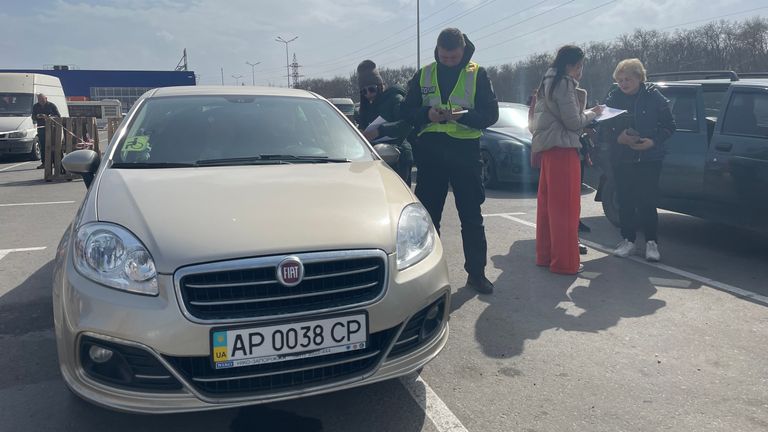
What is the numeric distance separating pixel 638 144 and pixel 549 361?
289 centimetres

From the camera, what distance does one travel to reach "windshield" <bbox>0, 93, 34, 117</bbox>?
54.9 ft

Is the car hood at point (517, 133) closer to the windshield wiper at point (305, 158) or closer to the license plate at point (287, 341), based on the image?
the windshield wiper at point (305, 158)

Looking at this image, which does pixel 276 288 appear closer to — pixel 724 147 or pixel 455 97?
pixel 455 97

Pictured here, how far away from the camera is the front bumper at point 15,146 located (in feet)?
51.1

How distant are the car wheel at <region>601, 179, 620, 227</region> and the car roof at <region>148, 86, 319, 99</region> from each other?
3980 mm

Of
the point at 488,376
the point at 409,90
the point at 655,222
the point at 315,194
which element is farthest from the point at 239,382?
the point at 655,222

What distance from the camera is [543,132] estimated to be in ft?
17.0

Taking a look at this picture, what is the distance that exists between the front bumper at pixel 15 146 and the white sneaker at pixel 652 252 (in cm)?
1564

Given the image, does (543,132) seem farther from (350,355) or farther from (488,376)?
(350,355)

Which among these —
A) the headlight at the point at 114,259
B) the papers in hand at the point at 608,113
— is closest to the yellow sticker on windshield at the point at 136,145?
the headlight at the point at 114,259

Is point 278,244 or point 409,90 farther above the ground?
point 409,90

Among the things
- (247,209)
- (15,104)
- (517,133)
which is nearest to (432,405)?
(247,209)

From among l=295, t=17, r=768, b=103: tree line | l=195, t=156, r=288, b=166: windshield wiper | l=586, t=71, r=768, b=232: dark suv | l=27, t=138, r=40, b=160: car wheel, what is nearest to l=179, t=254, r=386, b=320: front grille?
l=195, t=156, r=288, b=166: windshield wiper

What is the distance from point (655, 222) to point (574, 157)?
4.07 ft
